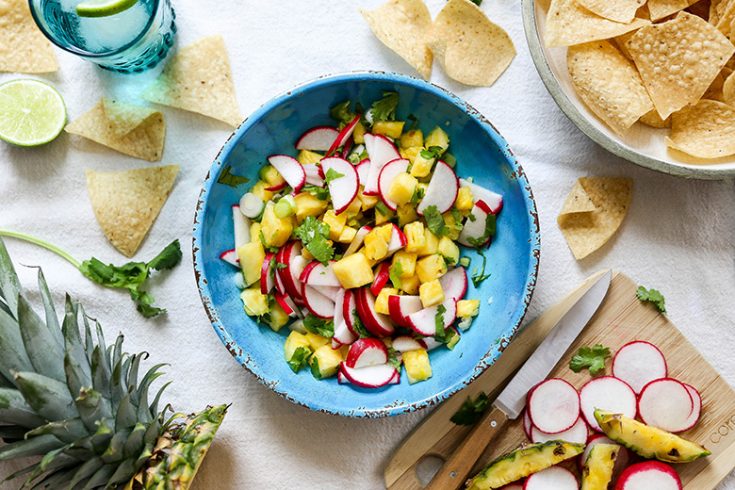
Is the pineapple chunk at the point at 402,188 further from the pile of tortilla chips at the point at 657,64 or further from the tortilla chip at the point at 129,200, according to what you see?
the tortilla chip at the point at 129,200

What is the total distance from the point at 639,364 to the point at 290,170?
116 cm

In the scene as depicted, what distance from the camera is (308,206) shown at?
225 cm

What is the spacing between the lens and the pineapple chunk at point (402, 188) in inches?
85.9

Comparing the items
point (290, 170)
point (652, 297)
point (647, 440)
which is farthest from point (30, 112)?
point (647, 440)

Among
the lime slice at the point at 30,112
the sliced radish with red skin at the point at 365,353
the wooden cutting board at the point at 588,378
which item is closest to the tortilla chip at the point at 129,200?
the lime slice at the point at 30,112

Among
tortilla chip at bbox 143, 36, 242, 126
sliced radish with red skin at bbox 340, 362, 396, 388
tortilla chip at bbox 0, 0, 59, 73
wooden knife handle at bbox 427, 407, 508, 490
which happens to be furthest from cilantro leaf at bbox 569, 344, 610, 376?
tortilla chip at bbox 0, 0, 59, 73

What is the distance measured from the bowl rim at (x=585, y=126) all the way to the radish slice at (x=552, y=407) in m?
0.66

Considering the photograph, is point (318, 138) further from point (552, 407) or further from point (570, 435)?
point (570, 435)

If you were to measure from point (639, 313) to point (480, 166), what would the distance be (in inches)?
25.3

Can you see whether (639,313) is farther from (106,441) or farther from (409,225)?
(106,441)

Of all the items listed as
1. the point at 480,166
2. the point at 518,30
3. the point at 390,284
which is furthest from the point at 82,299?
→ the point at 518,30

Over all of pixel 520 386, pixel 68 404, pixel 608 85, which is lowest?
pixel 68 404

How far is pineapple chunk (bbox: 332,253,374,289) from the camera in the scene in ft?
7.14

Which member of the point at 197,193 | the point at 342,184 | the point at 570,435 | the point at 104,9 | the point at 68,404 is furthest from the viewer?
the point at 197,193
